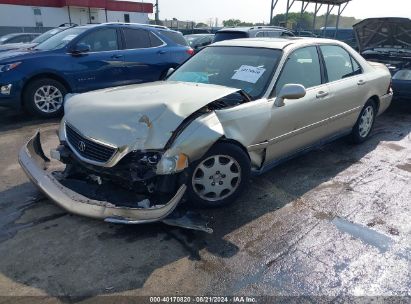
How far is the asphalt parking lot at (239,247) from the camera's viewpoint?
250cm

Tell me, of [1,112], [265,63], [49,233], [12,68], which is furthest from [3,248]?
[1,112]

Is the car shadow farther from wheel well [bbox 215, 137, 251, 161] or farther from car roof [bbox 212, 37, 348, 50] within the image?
wheel well [bbox 215, 137, 251, 161]

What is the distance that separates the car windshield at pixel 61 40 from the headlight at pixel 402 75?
6302mm

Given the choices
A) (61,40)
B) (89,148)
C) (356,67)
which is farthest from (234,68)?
(61,40)

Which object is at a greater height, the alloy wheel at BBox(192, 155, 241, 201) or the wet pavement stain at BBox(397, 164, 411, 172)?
the alloy wheel at BBox(192, 155, 241, 201)

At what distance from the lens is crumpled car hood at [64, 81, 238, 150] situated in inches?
113

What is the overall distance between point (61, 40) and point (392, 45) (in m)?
7.53

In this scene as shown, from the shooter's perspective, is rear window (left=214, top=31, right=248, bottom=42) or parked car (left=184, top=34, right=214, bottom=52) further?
parked car (left=184, top=34, right=214, bottom=52)

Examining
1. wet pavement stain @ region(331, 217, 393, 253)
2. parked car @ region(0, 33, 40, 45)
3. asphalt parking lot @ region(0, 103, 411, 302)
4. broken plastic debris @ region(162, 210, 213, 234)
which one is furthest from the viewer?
parked car @ region(0, 33, 40, 45)

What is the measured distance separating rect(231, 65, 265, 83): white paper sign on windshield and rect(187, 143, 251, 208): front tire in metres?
0.90

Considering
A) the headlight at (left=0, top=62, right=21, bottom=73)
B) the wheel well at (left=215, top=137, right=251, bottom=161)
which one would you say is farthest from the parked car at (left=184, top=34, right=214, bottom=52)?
the wheel well at (left=215, top=137, right=251, bottom=161)

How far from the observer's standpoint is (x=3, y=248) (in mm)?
2826

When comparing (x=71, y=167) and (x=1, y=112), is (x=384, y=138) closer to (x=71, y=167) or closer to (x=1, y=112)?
(x=71, y=167)

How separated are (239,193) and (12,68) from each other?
192 inches
